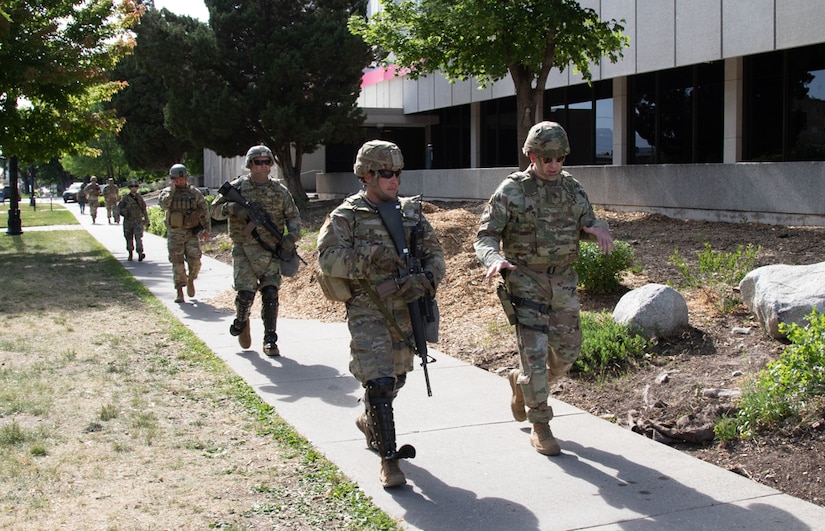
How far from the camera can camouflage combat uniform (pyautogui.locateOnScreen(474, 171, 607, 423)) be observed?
16.5 feet

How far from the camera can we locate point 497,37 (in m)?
14.7

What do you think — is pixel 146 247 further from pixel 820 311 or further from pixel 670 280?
pixel 820 311

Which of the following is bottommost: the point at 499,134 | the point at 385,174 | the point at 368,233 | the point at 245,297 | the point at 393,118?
the point at 245,297

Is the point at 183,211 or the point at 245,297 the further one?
the point at 183,211

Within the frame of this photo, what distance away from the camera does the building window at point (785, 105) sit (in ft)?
54.4

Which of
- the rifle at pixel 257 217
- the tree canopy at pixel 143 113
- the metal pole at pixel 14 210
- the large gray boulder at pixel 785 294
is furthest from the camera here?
the tree canopy at pixel 143 113

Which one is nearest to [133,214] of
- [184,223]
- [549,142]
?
[184,223]

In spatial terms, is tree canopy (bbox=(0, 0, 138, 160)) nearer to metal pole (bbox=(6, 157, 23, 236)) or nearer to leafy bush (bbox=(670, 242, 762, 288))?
metal pole (bbox=(6, 157, 23, 236))

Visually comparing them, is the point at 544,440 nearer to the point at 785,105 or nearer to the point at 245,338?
the point at 245,338

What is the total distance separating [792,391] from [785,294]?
1580 millimetres

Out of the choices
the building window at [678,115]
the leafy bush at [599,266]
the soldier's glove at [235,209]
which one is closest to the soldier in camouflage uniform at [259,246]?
the soldier's glove at [235,209]

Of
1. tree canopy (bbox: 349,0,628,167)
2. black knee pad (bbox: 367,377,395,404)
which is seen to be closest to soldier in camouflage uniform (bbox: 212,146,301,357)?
black knee pad (bbox: 367,377,395,404)

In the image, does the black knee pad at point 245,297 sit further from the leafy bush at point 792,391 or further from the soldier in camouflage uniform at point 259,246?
the leafy bush at point 792,391

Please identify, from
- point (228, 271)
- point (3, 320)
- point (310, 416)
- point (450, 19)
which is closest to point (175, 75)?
point (228, 271)
